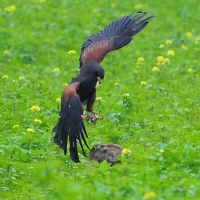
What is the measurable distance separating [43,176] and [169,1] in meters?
15.5

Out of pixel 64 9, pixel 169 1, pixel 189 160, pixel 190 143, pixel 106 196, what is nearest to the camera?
pixel 106 196

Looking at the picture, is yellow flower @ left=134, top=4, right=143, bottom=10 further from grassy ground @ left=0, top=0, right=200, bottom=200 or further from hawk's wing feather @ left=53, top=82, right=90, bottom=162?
hawk's wing feather @ left=53, top=82, right=90, bottom=162

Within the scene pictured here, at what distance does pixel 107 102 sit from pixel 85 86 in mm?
1825

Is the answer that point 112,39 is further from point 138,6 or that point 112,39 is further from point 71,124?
point 138,6

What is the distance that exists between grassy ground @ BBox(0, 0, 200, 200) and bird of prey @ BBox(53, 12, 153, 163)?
0.34m

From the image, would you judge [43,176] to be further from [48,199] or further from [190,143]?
[190,143]

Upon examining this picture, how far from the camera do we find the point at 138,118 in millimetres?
12820

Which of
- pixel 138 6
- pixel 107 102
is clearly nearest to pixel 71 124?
pixel 107 102

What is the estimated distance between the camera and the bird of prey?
34.2 feet

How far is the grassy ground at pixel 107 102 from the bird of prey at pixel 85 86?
34cm

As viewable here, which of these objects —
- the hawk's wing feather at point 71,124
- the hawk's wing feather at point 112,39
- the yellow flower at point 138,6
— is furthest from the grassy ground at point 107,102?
the hawk's wing feather at point 112,39

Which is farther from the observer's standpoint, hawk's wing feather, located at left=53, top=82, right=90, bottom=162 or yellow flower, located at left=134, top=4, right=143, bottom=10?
yellow flower, located at left=134, top=4, right=143, bottom=10

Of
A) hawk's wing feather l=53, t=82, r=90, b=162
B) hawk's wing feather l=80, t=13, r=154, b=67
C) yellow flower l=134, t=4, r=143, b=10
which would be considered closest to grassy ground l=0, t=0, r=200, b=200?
yellow flower l=134, t=4, r=143, b=10

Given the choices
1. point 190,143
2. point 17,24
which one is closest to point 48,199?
point 190,143
